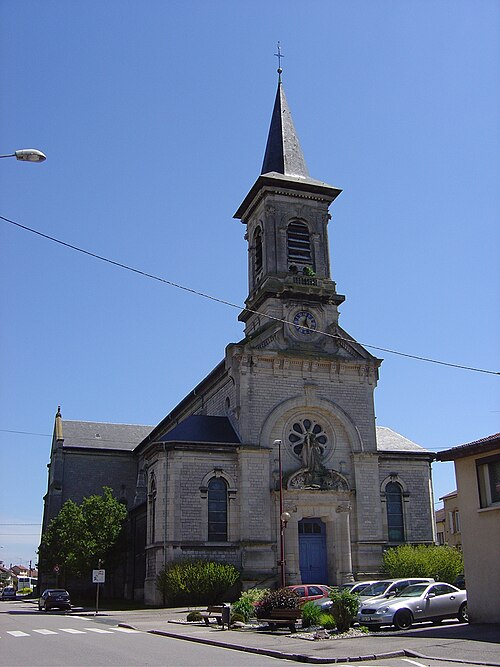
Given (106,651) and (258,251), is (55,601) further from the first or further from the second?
(106,651)

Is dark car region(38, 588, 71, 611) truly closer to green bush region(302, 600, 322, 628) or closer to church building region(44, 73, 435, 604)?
church building region(44, 73, 435, 604)

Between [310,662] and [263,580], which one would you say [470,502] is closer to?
[310,662]

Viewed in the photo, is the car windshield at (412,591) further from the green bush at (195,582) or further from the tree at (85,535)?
the tree at (85,535)

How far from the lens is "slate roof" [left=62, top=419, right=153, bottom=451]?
58.2 m

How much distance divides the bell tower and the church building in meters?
0.08

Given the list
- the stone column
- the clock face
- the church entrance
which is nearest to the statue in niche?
the stone column

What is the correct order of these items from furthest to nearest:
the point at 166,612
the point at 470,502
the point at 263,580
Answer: the point at 263,580 → the point at 166,612 → the point at 470,502

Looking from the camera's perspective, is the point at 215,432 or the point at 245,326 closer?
the point at 215,432

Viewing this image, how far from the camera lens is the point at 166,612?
102 feet

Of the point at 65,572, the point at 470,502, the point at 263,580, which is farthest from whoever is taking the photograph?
the point at 65,572

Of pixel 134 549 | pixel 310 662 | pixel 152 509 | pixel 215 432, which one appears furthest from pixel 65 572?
pixel 310 662

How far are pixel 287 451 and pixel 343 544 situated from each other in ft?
17.8

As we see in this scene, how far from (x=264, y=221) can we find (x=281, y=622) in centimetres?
2677

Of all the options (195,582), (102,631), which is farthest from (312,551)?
(102,631)
